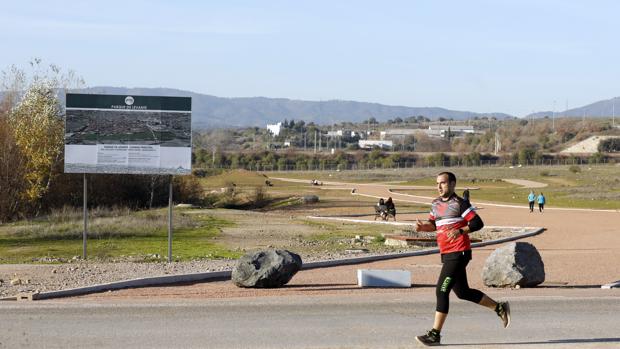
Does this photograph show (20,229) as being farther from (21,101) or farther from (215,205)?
(215,205)

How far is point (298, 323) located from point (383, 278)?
4.61 metres

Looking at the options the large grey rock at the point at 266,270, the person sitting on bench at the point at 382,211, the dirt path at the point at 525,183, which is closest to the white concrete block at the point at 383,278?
the large grey rock at the point at 266,270

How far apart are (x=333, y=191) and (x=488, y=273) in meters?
57.6

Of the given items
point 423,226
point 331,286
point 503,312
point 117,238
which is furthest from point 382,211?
point 423,226

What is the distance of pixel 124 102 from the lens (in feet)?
70.4

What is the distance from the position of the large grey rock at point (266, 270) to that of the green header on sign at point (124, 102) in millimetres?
5655

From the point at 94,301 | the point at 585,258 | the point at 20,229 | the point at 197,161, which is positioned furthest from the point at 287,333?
the point at 197,161

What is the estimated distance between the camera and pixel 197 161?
125 meters

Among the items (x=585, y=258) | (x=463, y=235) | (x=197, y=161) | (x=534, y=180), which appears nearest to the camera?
(x=463, y=235)

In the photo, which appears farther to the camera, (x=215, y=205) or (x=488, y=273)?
(x=215, y=205)

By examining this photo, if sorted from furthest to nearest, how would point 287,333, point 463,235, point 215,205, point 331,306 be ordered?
point 215,205, point 331,306, point 287,333, point 463,235

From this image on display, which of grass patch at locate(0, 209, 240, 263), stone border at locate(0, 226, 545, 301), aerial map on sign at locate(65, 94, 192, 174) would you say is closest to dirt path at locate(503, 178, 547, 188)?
grass patch at locate(0, 209, 240, 263)

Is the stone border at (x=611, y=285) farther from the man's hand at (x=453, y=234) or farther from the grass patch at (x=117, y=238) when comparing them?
the grass patch at (x=117, y=238)

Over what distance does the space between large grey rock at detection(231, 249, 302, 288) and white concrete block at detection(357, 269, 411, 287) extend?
1114 millimetres
